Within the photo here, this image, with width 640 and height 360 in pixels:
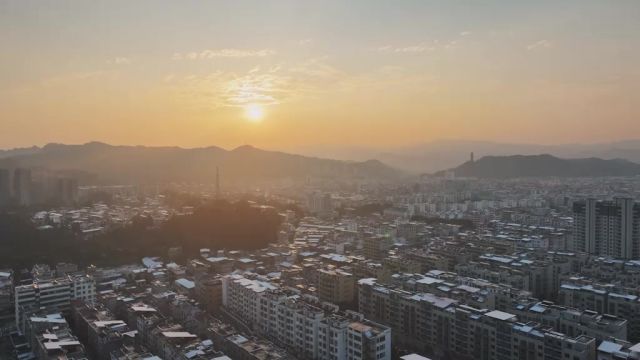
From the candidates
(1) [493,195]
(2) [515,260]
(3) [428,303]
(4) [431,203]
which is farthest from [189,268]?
(1) [493,195]

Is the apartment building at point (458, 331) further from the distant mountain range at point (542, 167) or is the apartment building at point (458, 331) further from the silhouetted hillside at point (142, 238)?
the distant mountain range at point (542, 167)

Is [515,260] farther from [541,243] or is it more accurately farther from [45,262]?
[45,262]

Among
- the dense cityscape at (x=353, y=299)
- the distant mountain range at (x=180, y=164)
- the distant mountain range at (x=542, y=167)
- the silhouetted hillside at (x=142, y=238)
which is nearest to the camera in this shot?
the dense cityscape at (x=353, y=299)

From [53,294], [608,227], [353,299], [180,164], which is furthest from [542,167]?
[53,294]

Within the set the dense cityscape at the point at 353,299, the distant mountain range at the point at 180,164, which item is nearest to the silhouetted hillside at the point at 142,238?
the dense cityscape at the point at 353,299

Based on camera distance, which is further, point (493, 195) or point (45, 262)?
point (493, 195)

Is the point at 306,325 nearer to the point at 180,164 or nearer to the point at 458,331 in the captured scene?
the point at 458,331

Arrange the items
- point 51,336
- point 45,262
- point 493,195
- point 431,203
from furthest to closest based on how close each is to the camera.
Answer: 1. point 493,195
2. point 431,203
3. point 45,262
4. point 51,336
